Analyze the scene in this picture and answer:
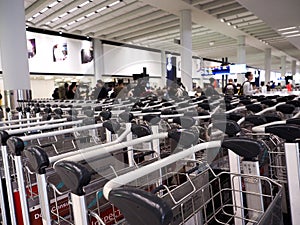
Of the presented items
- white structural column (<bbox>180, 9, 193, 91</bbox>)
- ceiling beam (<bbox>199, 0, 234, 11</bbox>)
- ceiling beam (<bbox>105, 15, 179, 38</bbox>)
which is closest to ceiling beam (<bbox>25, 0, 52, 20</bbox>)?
white structural column (<bbox>180, 9, 193, 91</bbox>)

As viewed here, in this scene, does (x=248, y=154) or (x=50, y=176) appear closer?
(x=248, y=154)

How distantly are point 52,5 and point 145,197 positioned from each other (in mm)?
→ 11420

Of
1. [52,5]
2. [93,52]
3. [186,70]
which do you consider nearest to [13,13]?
[52,5]

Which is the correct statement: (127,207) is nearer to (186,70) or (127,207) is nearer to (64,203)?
(64,203)

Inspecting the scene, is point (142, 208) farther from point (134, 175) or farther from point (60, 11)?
point (60, 11)

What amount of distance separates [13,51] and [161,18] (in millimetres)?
8088

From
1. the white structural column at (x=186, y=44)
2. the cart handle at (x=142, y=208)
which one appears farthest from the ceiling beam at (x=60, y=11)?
the cart handle at (x=142, y=208)

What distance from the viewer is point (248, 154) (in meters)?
1.16

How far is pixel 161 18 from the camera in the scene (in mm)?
12938

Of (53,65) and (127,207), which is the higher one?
(53,65)

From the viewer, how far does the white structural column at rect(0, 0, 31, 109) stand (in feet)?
20.3

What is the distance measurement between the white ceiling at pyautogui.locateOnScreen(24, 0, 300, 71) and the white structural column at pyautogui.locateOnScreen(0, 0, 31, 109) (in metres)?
3.81

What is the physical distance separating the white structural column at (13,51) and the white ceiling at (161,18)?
381cm

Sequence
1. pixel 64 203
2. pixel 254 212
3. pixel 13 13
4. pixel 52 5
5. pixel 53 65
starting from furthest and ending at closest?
pixel 53 65
pixel 52 5
pixel 13 13
pixel 64 203
pixel 254 212
